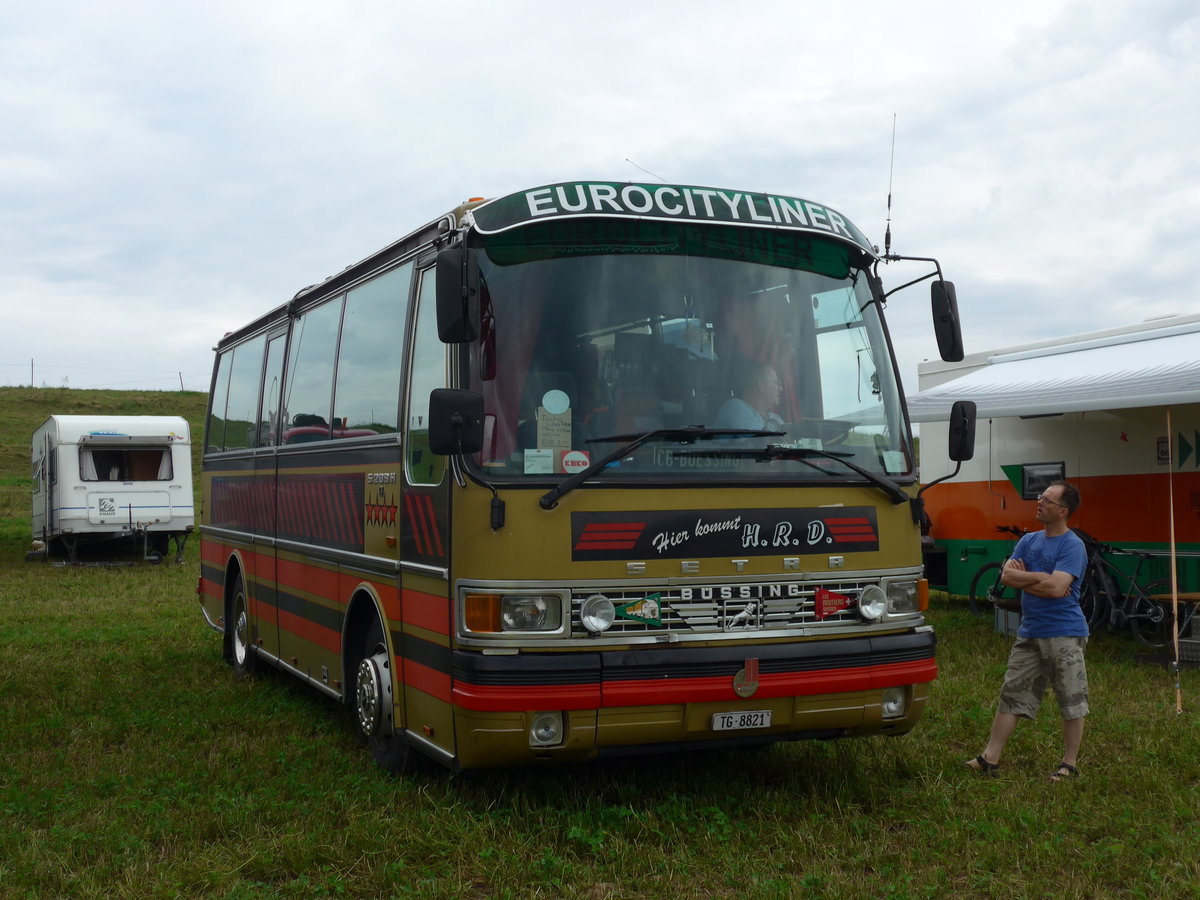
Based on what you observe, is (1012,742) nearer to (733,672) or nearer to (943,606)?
(733,672)

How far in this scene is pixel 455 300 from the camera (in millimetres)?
5348

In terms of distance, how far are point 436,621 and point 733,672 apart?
1381 mm

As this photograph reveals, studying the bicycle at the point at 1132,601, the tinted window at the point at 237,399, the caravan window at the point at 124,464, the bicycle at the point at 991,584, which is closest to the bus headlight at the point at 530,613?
the tinted window at the point at 237,399

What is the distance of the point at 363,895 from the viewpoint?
5027 millimetres

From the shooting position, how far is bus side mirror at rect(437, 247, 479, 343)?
5.32 meters

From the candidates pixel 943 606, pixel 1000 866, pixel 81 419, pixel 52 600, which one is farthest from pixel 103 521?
pixel 1000 866

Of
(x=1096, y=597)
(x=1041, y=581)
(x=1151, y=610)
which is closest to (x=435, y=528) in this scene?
(x=1041, y=581)

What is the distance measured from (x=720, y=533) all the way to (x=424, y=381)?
164 centimetres

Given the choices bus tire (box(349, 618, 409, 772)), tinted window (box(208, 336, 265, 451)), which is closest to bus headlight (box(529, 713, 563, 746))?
bus tire (box(349, 618, 409, 772))

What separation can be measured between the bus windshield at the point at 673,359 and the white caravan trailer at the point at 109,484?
17.6m

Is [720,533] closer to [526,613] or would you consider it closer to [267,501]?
[526,613]

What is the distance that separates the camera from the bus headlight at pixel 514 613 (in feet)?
17.6

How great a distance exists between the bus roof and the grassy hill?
107ft

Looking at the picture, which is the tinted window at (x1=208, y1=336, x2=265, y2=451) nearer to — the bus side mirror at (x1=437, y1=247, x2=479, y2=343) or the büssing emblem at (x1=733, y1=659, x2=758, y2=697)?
the bus side mirror at (x1=437, y1=247, x2=479, y2=343)
